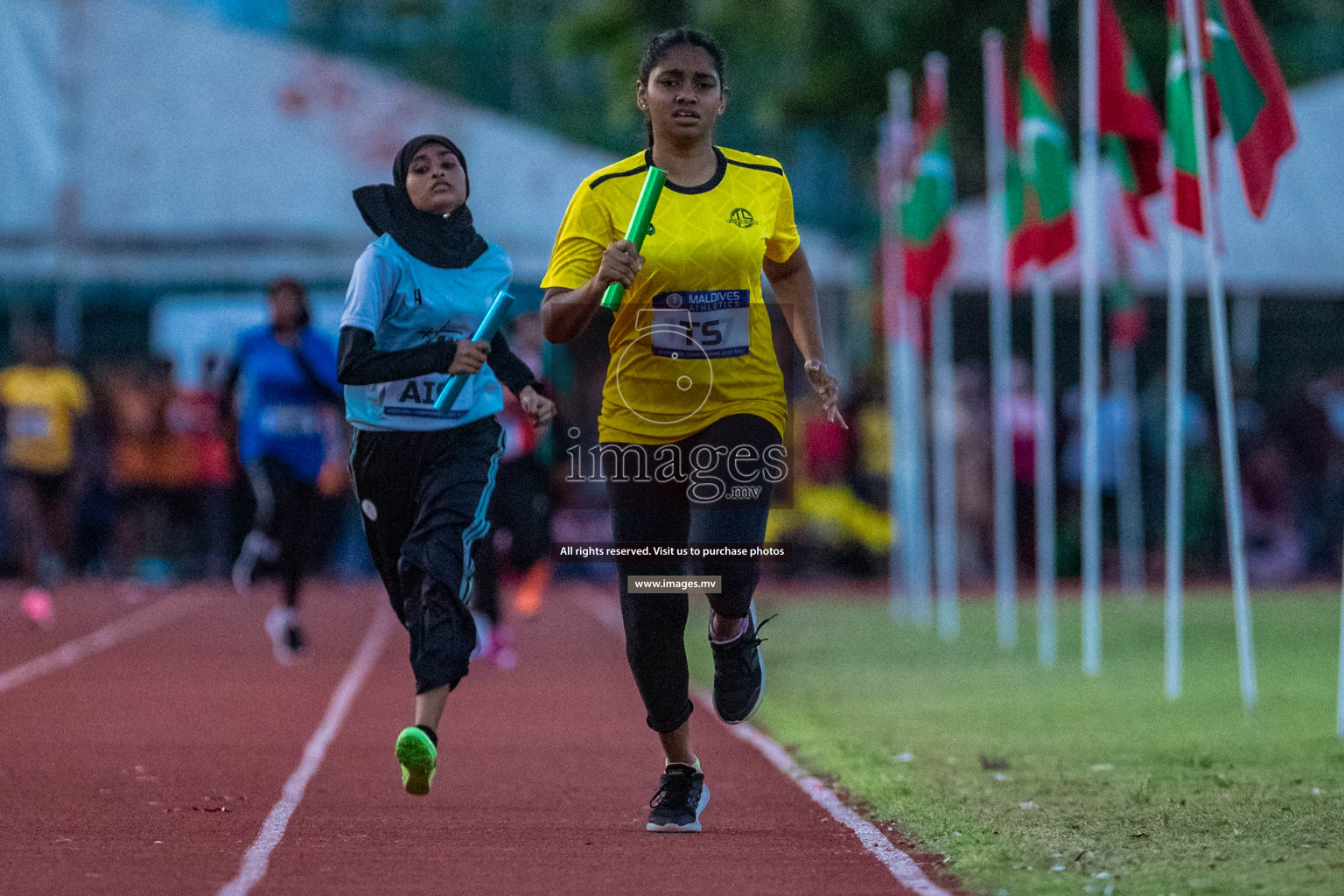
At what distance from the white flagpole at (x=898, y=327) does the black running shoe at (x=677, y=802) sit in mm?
11128

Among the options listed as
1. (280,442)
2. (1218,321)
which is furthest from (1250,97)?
(280,442)

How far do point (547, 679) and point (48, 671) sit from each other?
3.19 meters

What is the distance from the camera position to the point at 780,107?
2998 centimetres

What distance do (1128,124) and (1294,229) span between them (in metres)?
11.4

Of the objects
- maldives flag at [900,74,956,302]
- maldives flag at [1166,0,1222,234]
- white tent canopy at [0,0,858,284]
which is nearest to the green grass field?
maldives flag at [1166,0,1222,234]

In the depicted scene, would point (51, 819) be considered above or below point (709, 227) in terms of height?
below

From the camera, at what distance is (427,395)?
7.36 metres

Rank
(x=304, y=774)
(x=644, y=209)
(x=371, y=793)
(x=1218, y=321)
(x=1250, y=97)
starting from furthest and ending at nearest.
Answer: (x=1250, y=97) → (x=1218, y=321) → (x=304, y=774) → (x=371, y=793) → (x=644, y=209)

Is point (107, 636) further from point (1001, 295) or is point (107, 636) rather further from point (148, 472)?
point (1001, 295)

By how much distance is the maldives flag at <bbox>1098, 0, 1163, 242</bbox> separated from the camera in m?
13.5

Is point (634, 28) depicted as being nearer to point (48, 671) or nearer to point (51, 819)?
point (48, 671)

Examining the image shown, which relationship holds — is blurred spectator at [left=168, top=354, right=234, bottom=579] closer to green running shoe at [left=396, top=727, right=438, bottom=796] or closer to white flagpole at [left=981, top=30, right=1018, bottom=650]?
white flagpole at [left=981, top=30, right=1018, bottom=650]

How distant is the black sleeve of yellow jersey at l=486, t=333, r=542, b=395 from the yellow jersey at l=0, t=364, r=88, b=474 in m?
11.1

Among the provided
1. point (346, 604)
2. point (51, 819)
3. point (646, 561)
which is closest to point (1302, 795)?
point (646, 561)
